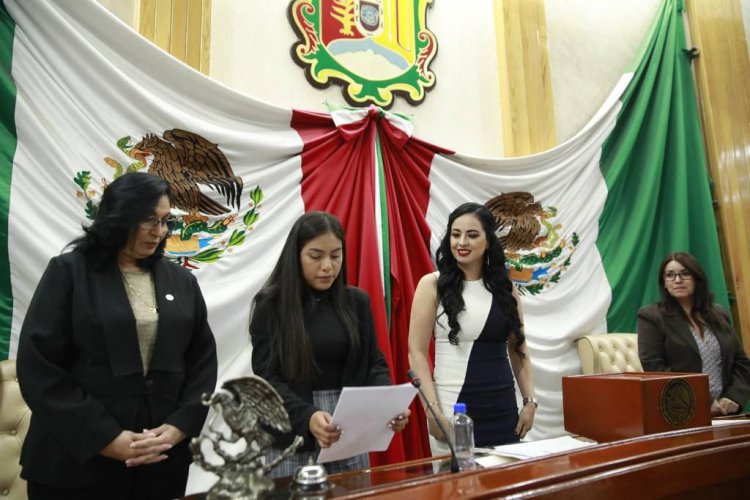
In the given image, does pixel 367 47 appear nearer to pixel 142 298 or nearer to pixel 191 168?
pixel 191 168

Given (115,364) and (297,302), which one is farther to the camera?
(297,302)

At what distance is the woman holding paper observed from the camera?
143 cm

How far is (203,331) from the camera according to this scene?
60.3 inches

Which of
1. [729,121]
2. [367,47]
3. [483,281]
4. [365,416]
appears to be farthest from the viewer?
[729,121]

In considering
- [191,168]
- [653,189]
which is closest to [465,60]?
[653,189]

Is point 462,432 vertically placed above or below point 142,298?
below

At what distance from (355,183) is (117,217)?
146 cm

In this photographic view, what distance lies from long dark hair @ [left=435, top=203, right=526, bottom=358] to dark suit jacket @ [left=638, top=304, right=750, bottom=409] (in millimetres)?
698

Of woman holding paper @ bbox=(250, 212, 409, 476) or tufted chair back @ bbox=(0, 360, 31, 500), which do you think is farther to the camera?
tufted chair back @ bbox=(0, 360, 31, 500)

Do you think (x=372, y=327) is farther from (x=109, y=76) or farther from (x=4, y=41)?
(x=4, y=41)

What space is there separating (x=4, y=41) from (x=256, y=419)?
1866 mm

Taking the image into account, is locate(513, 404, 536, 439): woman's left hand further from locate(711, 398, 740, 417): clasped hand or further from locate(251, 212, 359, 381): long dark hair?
locate(711, 398, 740, 417): clasped hand

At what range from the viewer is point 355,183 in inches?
107

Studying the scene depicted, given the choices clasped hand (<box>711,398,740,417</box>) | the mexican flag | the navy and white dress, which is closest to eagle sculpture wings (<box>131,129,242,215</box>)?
the mexican flag
